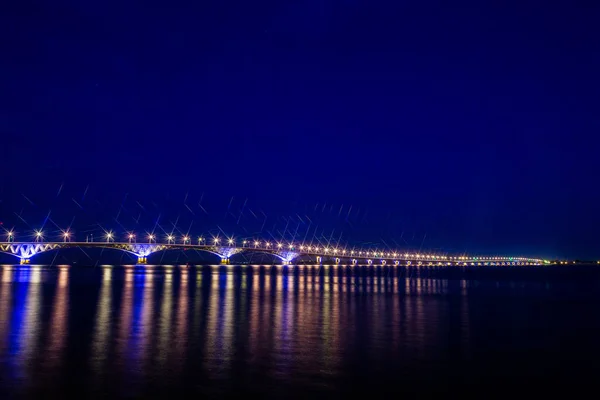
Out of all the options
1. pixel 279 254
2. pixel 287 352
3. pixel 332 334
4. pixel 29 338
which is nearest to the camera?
pixel 287 352

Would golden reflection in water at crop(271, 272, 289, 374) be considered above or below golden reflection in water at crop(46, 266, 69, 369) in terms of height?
below

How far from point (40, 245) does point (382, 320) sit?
138 meters

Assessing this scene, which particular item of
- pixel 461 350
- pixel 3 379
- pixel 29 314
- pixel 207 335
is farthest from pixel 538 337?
pixel 29 314

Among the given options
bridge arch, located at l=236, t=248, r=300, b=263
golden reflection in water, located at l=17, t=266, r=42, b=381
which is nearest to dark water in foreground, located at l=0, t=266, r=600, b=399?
golden reflection in water, located at l=17, t=266, r=42, b=381

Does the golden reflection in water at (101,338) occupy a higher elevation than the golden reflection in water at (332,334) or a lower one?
higher

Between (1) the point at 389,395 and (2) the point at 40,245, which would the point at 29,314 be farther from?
(2) the point at 40,245

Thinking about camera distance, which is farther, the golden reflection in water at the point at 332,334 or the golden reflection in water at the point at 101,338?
the golden reflection in water at the point at 332,334

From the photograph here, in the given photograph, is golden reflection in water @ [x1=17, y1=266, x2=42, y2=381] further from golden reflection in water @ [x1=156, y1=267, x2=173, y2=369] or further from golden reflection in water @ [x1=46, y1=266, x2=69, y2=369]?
golden reflection in water @ [x1=156, y1=267, x2=173, y2=369]

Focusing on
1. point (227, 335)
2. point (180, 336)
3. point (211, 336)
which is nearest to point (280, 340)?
point (227, 335)

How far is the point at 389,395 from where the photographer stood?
36.8 ft

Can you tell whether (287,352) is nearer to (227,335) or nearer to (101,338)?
(227,335)

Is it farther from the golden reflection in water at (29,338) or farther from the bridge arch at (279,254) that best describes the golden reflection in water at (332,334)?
the bridge arch at (279,254)

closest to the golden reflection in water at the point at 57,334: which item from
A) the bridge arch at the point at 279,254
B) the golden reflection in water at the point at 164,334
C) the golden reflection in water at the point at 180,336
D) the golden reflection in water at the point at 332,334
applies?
the golden reflection in water at the point at 164,334

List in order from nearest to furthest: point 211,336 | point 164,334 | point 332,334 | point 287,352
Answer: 1. point 287,352
2. point 211,336
3. point 164,334
4. point 332,334
